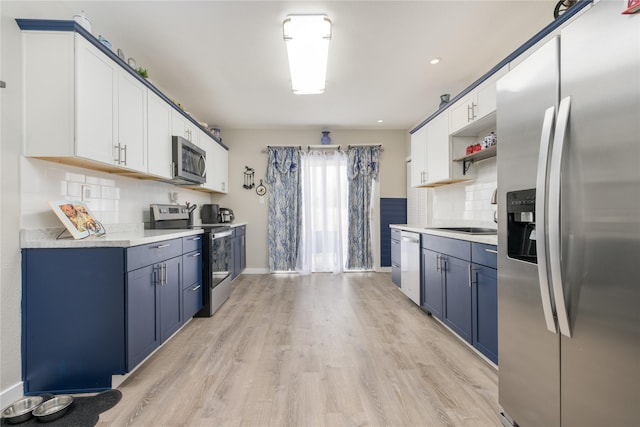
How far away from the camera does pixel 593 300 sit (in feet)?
2.84

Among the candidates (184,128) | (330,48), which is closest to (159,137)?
(184,128)

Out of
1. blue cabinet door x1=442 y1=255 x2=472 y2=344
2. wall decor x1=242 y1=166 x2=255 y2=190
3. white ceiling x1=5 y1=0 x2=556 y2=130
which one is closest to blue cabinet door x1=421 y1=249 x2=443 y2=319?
blue cabinet door x1=442 y1=255 x2=472 y2=344

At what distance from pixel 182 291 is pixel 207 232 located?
71 cm

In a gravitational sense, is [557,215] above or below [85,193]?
below

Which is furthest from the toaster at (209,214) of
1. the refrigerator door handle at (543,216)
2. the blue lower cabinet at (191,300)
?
the refrigerator door handle at (543,216)

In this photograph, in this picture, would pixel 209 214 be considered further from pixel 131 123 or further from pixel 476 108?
pixel 476 108

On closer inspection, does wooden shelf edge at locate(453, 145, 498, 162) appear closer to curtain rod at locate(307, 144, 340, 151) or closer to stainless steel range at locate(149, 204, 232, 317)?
curtain rod at locate(307, 144, 340, 151)

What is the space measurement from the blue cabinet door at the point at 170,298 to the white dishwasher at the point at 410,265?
7.84 feet

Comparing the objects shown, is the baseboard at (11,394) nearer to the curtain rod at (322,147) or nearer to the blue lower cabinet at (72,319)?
the blue lower cabinet at (72,319)

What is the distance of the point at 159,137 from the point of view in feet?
8.59

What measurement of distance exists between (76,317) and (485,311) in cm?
263

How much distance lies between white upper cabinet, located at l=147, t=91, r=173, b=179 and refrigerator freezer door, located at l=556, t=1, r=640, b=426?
2819 mm

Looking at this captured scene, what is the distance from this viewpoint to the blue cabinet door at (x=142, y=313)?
1.71 metres

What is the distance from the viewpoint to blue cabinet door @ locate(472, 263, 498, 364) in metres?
1.81
